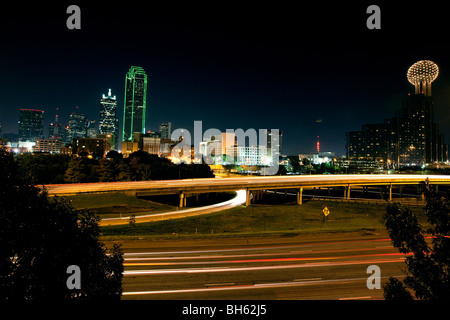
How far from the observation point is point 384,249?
18.8 metres

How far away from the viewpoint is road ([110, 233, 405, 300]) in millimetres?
12242

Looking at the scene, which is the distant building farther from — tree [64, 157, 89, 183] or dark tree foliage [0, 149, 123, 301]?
dark tree foliage [0, 149, 123, 301]

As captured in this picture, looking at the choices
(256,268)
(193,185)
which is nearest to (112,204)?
(193,185)

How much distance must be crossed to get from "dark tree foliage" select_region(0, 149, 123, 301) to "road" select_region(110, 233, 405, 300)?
25.5 ft

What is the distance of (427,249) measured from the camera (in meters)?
6.14

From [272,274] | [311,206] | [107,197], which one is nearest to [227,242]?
[272,274]

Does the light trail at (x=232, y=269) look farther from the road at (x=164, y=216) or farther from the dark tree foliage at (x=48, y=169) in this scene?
the dark tree foliage at (x=48, y=169)

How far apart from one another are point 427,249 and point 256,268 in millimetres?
10522

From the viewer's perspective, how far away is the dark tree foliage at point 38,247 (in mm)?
4750

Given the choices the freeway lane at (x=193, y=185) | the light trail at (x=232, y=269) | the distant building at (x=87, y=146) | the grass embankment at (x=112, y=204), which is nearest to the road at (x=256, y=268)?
the light trail at (x=232, y=269)

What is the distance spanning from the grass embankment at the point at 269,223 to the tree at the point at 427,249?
18561 mm

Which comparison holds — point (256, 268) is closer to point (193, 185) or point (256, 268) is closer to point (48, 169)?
point (193, 185)

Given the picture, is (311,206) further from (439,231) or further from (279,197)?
(439,231)
